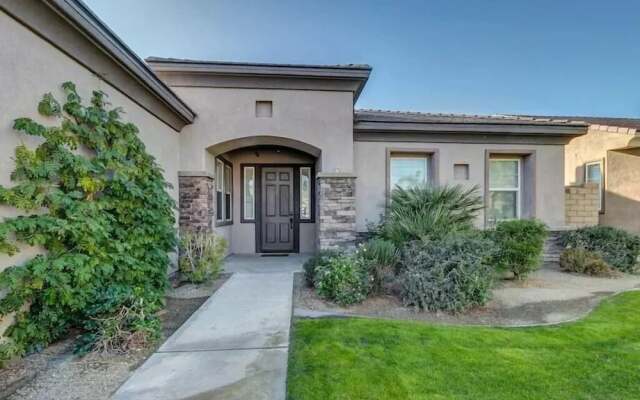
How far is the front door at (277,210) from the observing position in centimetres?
986

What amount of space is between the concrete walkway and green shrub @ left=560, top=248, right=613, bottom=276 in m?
6.55

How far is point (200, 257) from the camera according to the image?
649 centimetres

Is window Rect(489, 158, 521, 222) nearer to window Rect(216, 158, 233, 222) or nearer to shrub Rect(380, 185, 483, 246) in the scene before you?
shrub Rect(380, 185, 483, 246)

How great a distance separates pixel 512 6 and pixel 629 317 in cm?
1137

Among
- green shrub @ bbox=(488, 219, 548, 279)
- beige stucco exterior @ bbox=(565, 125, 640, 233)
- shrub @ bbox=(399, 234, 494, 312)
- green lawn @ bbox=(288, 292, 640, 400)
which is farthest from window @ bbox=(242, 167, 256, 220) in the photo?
beige stucco exterior @ bbox=(565, 125, 640, 233)

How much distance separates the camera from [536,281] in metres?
6.56

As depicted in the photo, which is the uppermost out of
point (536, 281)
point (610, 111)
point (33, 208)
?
point (610, 111)

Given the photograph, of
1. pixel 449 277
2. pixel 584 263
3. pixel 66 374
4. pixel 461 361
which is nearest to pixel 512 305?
pixel 449 277

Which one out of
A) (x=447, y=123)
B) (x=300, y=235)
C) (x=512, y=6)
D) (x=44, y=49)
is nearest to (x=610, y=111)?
(x=512, y=6)

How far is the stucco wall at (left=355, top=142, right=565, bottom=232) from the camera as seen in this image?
8250 millimetres

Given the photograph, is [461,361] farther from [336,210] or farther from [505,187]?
[505,187]

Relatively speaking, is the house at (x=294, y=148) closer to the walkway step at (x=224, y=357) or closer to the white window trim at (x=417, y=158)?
the white window trim at (x=417, y=158)

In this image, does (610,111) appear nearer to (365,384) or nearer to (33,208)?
(365,384)

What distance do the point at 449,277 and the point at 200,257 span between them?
4.64 m
